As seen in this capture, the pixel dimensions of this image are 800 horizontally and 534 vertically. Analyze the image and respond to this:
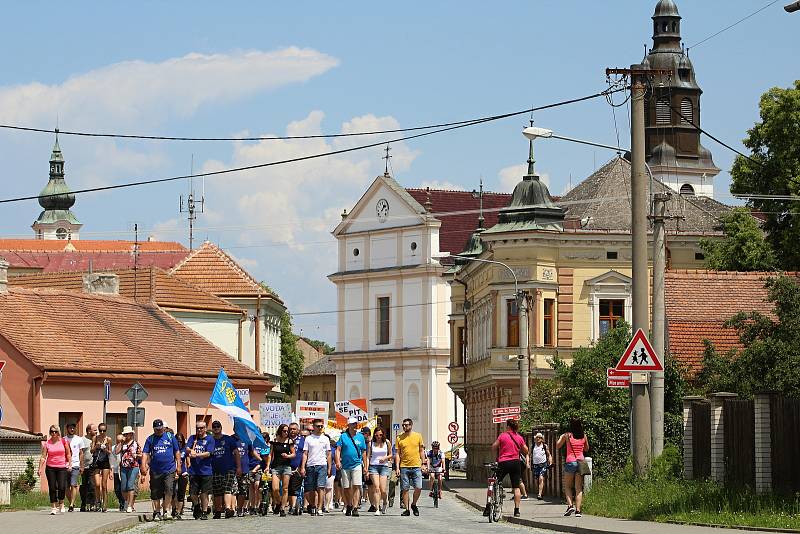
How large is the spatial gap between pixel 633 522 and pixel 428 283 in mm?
67889

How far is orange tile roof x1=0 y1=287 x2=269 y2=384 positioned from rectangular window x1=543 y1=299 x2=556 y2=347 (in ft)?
39.5

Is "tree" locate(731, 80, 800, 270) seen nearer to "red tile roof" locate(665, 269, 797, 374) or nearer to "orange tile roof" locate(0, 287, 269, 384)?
"red tile roof" locate(665, 269, 797, 374)

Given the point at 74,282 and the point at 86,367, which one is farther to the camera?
the point at 74,282

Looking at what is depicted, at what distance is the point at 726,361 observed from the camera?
38531 millimetres

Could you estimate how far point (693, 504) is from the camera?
26.0 m

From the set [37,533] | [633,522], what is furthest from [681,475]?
[37,533]

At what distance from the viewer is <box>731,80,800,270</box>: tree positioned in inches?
2255

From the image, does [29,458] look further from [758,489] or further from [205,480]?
[758,489]

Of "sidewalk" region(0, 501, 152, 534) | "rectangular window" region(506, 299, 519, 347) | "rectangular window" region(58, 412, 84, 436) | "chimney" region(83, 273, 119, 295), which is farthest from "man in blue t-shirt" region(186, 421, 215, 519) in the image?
"rectangular window" region(506, 299, 519, 347)

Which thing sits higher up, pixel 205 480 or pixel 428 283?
pixel 428 283

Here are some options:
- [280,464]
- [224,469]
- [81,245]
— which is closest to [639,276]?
[280,464]

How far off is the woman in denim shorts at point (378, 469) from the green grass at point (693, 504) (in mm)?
3753

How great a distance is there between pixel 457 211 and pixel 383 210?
217 inches

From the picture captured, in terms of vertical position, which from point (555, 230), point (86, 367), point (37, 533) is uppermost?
point (555, 230)
